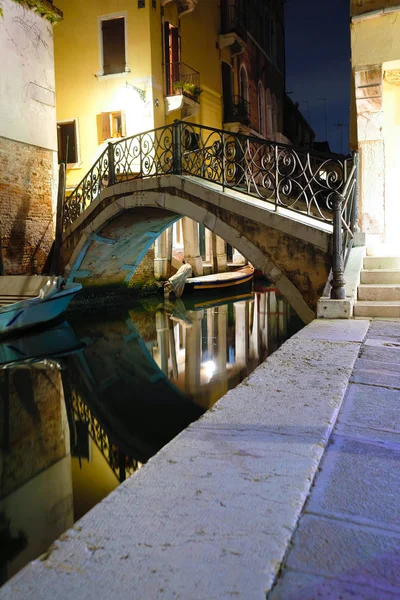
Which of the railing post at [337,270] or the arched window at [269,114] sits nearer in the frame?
the railing post at [337,270]

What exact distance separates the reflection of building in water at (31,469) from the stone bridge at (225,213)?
2805mm

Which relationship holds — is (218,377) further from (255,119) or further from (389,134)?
(255,119)

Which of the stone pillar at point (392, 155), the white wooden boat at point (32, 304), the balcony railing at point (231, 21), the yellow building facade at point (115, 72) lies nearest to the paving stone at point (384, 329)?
the stone pillar at point (392, 155)

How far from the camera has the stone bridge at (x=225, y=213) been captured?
607 cm

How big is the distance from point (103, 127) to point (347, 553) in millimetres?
12915

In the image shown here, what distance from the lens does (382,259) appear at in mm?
5398

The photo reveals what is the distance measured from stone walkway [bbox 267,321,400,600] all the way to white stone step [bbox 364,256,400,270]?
3.28m

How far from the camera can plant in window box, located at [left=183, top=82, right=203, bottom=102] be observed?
13.1 m

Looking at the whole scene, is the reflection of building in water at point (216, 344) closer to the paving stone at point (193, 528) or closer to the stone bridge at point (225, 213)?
the stone bridge at point (225, 213)

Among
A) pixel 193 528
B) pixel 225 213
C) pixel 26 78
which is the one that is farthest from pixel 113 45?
pixel 193 528

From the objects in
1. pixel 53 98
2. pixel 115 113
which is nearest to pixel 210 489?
pixel 53 98

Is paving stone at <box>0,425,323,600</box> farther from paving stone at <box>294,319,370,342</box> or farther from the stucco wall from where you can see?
the stucco wall

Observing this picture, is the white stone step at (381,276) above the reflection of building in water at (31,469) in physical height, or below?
above

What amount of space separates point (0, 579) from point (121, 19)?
12926mm
